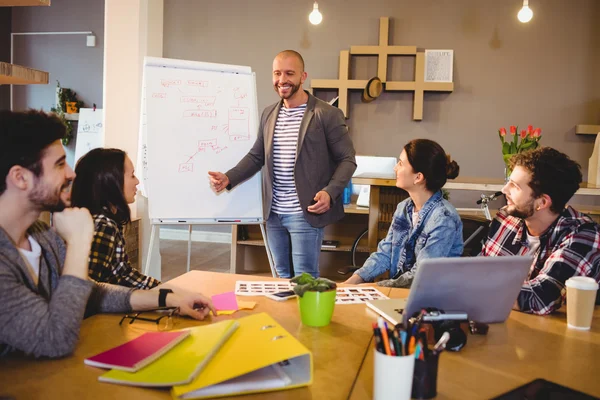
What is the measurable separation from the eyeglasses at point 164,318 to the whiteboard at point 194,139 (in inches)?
65.3

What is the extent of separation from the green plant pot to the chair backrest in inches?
42.6

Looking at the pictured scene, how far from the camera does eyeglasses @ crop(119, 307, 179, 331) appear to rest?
1196mm

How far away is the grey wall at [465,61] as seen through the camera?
5004 mm

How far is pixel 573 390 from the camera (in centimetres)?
91

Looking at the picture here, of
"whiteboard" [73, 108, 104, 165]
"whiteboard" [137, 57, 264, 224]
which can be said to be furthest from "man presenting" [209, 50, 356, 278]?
"whiteboard" [73, 108, 104, 165]

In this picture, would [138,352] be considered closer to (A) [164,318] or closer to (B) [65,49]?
(A) [164,318]

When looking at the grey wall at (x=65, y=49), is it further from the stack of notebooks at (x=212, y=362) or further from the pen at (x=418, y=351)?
the pen at (x=418, y=351)

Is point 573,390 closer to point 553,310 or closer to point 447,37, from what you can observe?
point 553,310

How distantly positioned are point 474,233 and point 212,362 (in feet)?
4.95

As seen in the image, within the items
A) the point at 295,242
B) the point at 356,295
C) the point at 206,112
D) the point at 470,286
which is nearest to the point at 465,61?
the point at 206,112

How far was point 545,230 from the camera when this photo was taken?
5.17 ft

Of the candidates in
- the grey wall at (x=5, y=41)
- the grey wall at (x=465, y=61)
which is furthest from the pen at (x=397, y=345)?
the grey wall at (x=5, y=41)

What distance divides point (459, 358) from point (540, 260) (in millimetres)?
622

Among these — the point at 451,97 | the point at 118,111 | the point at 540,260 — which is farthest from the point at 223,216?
the point at 451,97
